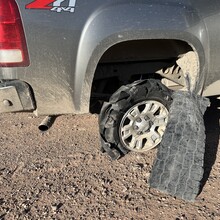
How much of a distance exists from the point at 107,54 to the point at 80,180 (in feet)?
3.86

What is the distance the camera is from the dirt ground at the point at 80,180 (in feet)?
9.41

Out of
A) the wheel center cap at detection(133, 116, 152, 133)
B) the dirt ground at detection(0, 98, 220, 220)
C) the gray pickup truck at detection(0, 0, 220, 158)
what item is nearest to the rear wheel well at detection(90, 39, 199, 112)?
the gray pickup truck at detection(0, 0, 220, 158)

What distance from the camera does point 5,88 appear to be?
2738 millimetres

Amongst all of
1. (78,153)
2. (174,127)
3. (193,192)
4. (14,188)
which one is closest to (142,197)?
(193,192)

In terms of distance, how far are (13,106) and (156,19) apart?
4.33 ft

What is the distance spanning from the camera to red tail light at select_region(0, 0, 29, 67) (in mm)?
2562

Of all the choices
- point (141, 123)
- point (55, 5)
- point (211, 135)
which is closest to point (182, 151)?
point (141, 123)

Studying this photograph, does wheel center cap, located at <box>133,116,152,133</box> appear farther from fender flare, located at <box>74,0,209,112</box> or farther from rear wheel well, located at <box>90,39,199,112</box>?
fender flare, located at <box>74,0,209,112</box>

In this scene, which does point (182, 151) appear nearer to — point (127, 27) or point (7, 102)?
point (127, 27)

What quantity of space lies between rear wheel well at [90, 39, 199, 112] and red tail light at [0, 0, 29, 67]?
0.86 metres

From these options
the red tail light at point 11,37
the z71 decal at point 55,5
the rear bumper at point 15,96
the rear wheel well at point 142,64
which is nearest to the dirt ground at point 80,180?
the rear wheel well at point 142,64

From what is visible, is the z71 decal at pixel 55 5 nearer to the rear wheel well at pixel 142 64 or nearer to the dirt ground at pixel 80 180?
the rear wheel well at pixel 142 64

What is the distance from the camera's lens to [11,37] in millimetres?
2635

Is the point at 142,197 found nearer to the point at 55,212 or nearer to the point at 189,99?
the point at 55,212
